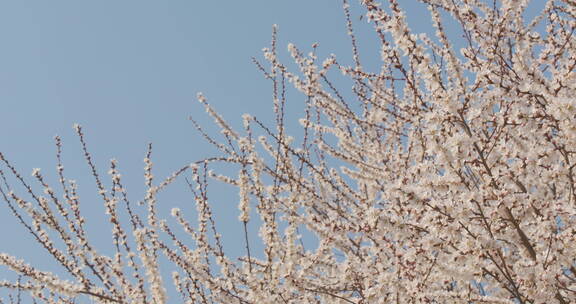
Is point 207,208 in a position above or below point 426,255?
above

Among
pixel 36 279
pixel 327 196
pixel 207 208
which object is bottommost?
pixel 36 279

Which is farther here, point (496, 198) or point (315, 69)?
point (315, 69)

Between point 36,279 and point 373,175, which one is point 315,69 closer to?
point 373,175

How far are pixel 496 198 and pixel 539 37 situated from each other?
1.92 metres

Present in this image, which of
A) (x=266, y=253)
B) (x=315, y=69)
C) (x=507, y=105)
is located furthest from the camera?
(x=315, y=69)

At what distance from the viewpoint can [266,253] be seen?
3781 millimetres

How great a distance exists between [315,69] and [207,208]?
4.51 feet

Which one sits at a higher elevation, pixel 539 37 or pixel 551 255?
pixel 539 37

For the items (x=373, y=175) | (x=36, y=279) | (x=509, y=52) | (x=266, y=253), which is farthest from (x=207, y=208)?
(x=509, y=52)

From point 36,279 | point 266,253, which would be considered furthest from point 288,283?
point 36,279

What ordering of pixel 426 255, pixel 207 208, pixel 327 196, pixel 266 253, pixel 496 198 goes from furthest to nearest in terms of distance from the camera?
pixel 327 196, pixel 207 208, pixel 266 253, pixel 426 255, pixel 496 198

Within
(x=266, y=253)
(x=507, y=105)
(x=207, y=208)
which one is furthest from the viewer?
(x=207, y=208)

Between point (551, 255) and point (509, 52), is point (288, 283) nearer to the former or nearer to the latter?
point (551, 255)

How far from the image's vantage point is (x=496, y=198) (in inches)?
113
